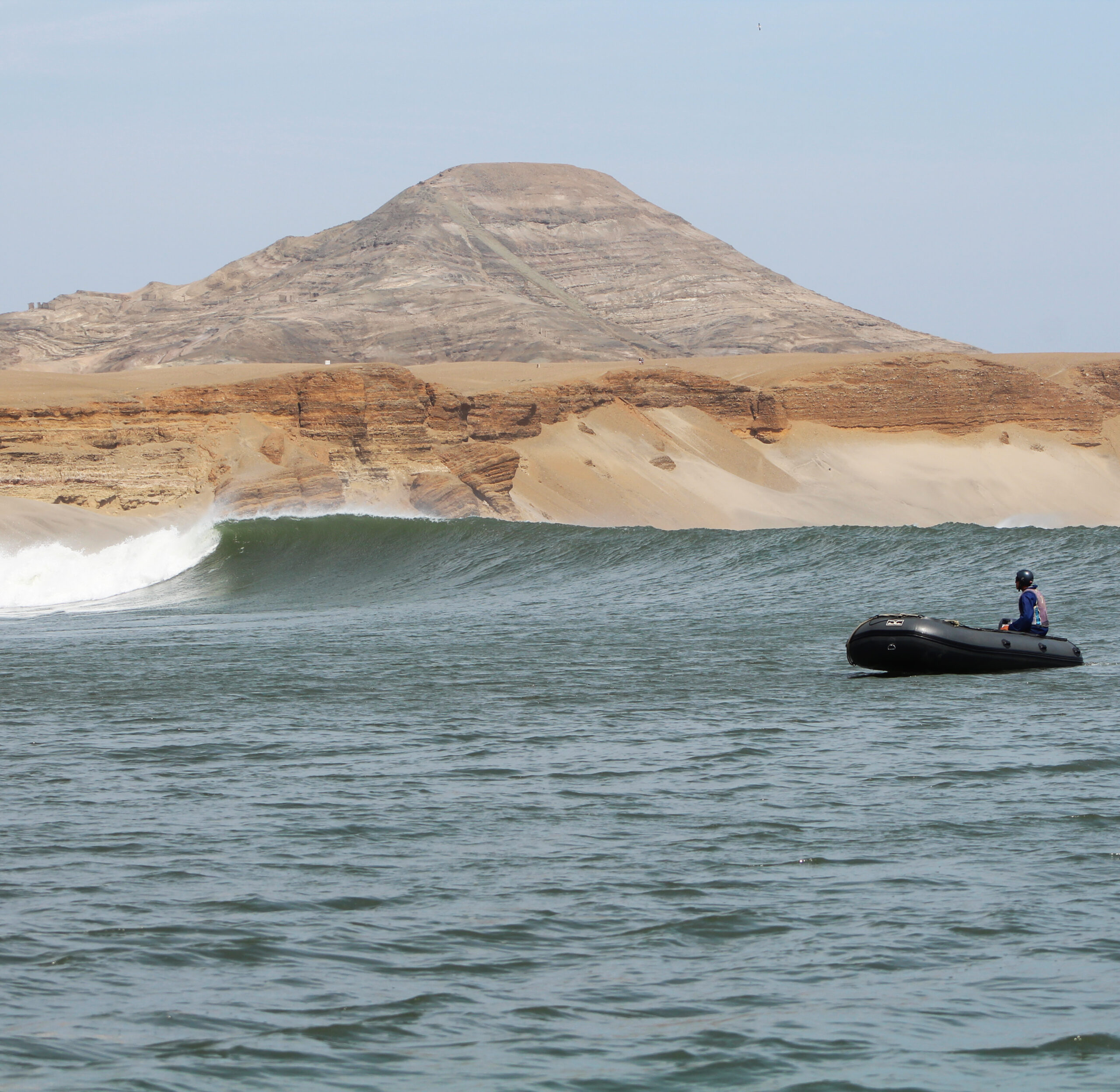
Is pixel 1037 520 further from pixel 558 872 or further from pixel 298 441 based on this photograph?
pixel 558 872

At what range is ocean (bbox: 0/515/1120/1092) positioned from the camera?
553 centimetres

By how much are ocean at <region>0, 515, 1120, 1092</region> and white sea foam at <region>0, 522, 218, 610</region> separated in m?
13.3

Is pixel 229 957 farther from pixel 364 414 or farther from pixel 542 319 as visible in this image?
pixel 542 319

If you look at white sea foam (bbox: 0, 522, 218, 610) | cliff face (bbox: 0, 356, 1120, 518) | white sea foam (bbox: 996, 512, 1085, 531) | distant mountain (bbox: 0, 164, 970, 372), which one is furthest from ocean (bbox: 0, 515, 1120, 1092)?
distant mountain (bbox: 0, 164, 970, 372)

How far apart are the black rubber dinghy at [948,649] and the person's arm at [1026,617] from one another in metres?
0.46

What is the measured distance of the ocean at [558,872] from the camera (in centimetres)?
553

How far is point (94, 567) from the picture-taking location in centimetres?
3216

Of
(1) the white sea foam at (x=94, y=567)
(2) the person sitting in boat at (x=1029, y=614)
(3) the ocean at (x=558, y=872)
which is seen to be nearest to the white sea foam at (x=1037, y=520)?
(1) the white sea foam at (x=94, y=567)

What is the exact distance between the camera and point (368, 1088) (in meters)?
5.21

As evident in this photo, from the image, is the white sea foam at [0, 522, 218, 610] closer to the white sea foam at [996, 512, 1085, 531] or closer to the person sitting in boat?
the person sitting in boat

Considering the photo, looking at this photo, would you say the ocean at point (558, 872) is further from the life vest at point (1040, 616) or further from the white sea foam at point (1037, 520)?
the white sea foam at point (1037, 520)

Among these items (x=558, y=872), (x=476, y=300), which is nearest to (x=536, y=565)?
(x=558, y=872)

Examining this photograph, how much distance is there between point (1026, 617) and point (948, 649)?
1.23 meters

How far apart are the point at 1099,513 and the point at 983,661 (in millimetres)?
51906
